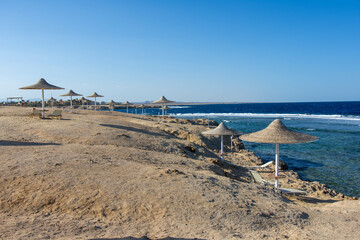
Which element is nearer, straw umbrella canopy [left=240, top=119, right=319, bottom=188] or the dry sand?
the dry sand

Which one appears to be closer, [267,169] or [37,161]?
[37,161]

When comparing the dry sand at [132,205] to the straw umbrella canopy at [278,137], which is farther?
the straw umbrella canopy at [278,137]

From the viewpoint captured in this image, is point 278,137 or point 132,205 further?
point 278,137

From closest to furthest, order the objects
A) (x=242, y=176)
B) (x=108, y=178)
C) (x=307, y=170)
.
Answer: (x=108, y=178)
(x=242, y=176)
(x=307, y=170)

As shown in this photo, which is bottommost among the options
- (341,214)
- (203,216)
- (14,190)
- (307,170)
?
(307,170)

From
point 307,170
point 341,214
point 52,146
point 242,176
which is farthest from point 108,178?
point 307,170

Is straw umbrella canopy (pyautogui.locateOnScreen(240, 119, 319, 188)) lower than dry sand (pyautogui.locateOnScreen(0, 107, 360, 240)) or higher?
higher

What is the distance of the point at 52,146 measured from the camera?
8.98 meters

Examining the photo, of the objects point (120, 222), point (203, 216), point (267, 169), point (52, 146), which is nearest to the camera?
point (120, 222)

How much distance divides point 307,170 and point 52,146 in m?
12.8

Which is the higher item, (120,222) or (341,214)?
(120,222)

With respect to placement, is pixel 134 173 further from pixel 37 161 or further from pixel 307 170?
pixel 307 170

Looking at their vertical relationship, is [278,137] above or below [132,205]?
above

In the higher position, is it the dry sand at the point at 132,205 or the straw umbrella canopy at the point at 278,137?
the straw umbrella canopy at the point at 278,137
